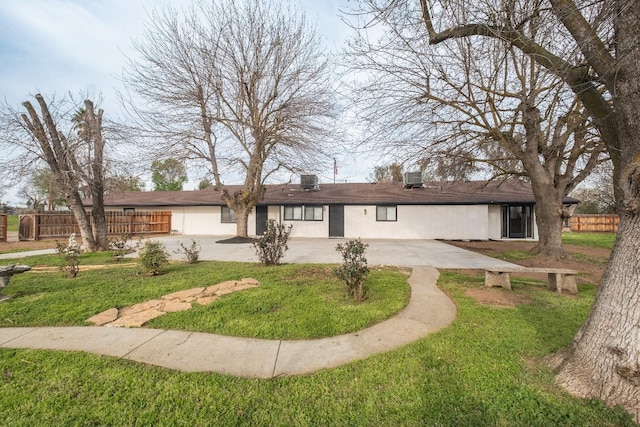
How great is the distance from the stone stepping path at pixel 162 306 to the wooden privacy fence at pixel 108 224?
578 inches

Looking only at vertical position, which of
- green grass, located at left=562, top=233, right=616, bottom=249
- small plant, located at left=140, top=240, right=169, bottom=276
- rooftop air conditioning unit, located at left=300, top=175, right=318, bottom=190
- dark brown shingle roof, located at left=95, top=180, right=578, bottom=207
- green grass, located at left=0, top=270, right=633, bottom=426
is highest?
rooftop air conditioning unit, located at left=300, top=175, right=318, bottom=190

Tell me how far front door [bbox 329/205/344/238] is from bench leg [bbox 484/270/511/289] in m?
12.8

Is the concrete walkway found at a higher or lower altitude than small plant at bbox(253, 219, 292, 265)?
lower

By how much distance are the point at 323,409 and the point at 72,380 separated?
89.4 inches

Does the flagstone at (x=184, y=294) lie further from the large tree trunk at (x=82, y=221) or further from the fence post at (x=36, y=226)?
the fence post at (x=36, y=226)

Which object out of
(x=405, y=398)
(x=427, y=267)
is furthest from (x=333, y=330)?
(x=427, y=267)

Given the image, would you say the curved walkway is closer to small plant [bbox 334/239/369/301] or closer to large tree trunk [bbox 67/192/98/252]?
small plant [bbox 334/239/369/301]

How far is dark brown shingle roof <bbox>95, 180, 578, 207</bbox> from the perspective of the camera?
57.1 ft

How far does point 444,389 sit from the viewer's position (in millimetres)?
2473

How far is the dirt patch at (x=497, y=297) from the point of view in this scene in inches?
192

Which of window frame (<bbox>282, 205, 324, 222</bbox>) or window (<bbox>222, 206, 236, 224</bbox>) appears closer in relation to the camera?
window frame (<bbox>282, 205, 324, 222</bbox>)

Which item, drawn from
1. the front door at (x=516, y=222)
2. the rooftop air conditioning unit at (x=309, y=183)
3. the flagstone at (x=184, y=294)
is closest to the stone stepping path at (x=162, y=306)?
the flagstone at (x=184, y=294)

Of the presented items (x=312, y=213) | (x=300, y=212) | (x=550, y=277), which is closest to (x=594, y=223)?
(x=312, y=213)

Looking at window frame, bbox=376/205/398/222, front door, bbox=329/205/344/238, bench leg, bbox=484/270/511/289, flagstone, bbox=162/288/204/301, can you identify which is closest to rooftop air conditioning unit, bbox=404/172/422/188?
window frame, bbox=376/205/398/222
